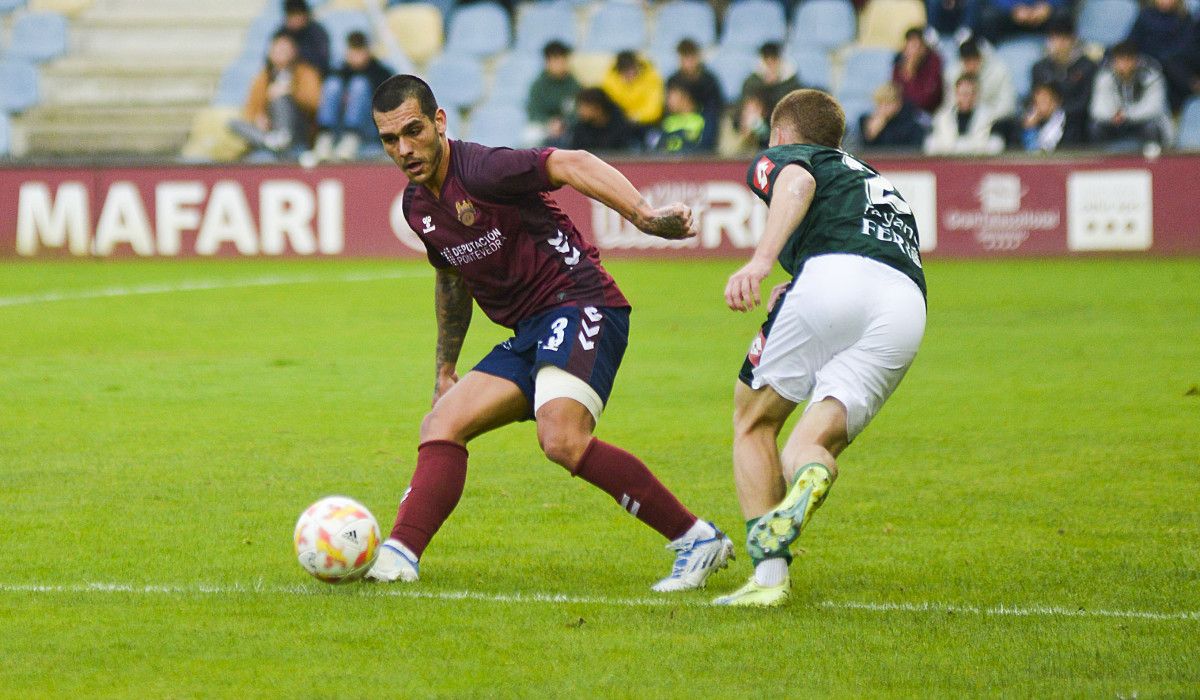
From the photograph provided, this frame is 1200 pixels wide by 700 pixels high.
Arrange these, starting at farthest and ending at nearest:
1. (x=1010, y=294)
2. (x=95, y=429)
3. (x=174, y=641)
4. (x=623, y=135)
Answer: (x=623, y=135) < (x=1010, y=294) < (x=95, y=429) < (x=174, y=641)

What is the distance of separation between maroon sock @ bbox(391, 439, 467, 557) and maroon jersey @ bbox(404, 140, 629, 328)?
1.68 ft

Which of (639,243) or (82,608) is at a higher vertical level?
(82,608)

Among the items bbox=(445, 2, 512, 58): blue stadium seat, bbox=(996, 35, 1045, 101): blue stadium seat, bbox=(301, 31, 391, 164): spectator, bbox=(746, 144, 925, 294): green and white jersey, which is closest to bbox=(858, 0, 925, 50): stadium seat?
bbox=(996, 35, 1045, 101): blue stadium seat

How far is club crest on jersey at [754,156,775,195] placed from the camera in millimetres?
5652

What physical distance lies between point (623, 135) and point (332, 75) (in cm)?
415

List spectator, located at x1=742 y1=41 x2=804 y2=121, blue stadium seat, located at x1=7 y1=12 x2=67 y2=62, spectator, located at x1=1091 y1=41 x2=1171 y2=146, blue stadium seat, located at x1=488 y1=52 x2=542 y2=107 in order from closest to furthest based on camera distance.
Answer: spectator, located at x1=1091 y1=41 x2=1171 y2=146, spectator, located at x1=742 y1=41 x2=804 y2=121, blue stadium seat, located at x1=488 y1=52 x2=542 y2=107, blue stadium seat, located at x1=7 y1=12 x2=67 y2=62

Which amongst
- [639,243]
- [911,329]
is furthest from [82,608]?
[639,243]

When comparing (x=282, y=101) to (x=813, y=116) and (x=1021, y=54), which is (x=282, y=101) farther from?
(x=813, y=116)

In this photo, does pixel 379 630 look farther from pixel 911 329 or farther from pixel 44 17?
pixel 44 17

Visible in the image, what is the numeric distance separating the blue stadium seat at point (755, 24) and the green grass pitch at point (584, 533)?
38.5 feet

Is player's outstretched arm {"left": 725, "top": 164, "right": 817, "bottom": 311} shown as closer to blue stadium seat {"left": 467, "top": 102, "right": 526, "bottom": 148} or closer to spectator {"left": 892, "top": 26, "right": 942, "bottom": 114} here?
spectator {"left": 892, "top": 26, "right": 942, "bottom": 114}

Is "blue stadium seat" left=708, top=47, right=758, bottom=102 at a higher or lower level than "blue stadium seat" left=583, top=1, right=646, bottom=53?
lower

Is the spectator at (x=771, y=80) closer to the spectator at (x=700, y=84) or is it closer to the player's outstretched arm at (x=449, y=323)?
the spectator at (x=700, y=84)

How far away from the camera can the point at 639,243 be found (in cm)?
2041
